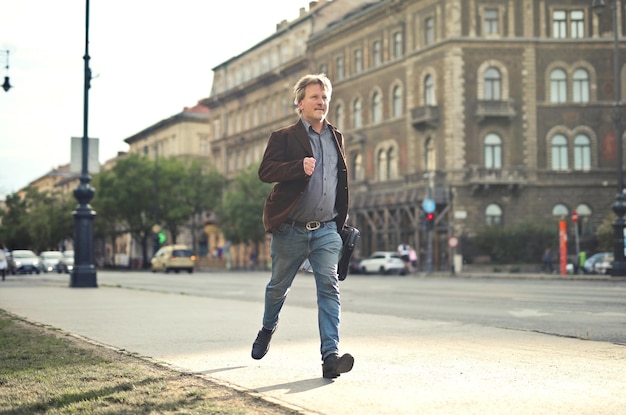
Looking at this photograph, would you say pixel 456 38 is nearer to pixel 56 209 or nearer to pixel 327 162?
pixel 327 162

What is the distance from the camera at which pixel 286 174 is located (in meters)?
7.00

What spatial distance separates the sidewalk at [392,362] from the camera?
5.78 meters

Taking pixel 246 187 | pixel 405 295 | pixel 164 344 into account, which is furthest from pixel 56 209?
pixel 164 344

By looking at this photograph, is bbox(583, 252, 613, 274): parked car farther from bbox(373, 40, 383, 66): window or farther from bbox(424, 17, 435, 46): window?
bbox(373, 40, 383, 66): window

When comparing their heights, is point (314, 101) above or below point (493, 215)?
below

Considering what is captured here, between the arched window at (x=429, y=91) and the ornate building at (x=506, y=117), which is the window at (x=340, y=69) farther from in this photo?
the arched window at (x=429, y=91)

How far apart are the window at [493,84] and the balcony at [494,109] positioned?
886 millimetres

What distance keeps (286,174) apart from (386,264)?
4726 centimetres

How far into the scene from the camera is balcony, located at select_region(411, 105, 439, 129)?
56438 mm

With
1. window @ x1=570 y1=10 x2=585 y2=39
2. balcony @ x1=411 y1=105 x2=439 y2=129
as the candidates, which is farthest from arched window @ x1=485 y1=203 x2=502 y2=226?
window @ x1=570 y1=10 x2=585 y2=39

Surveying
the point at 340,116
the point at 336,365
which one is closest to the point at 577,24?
the point at 340,116

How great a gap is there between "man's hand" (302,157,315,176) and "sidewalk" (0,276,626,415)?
1.48 meters

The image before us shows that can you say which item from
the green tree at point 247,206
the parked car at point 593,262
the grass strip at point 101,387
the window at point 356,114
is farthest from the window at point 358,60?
the grass strip at point 101,387

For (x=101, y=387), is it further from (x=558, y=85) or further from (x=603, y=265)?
(x=558, y=85)
